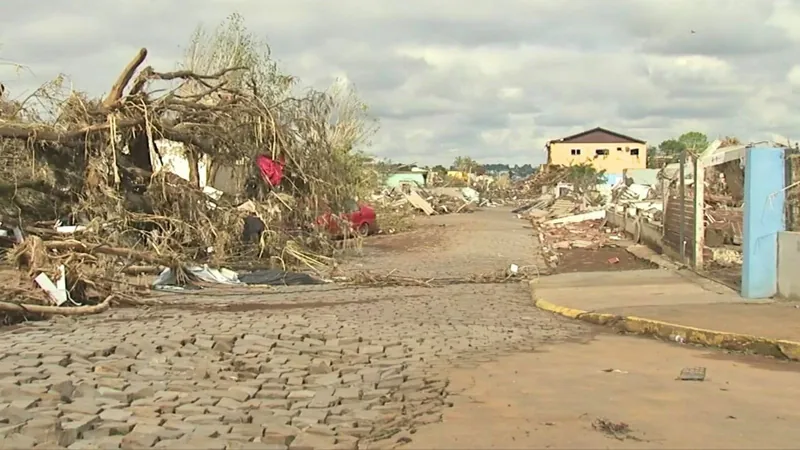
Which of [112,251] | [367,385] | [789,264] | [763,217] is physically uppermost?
[763,217]

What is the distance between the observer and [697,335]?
32.4 ft

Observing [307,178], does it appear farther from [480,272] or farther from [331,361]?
[331,361]

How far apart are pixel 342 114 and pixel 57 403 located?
30176 millimetres

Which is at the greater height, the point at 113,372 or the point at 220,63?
the point at 220,63

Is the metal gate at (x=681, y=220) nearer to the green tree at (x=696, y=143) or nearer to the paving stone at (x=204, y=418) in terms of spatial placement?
the green tree at (x=696, y=143)

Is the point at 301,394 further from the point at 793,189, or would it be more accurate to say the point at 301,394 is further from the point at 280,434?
the point at 793,189

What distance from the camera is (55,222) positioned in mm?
16250

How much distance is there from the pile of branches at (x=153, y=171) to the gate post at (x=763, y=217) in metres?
9.30

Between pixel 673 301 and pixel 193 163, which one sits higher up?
pixel 193 163

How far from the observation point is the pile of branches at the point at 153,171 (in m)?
A: 15.7

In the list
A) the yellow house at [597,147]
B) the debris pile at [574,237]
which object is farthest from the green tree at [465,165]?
the debris pile at [574,237]

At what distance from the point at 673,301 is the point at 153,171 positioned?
33.8 feet

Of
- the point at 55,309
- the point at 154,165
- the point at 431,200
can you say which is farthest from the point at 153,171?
the point at 431,200

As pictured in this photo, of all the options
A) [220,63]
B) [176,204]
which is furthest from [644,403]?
[220,63]
